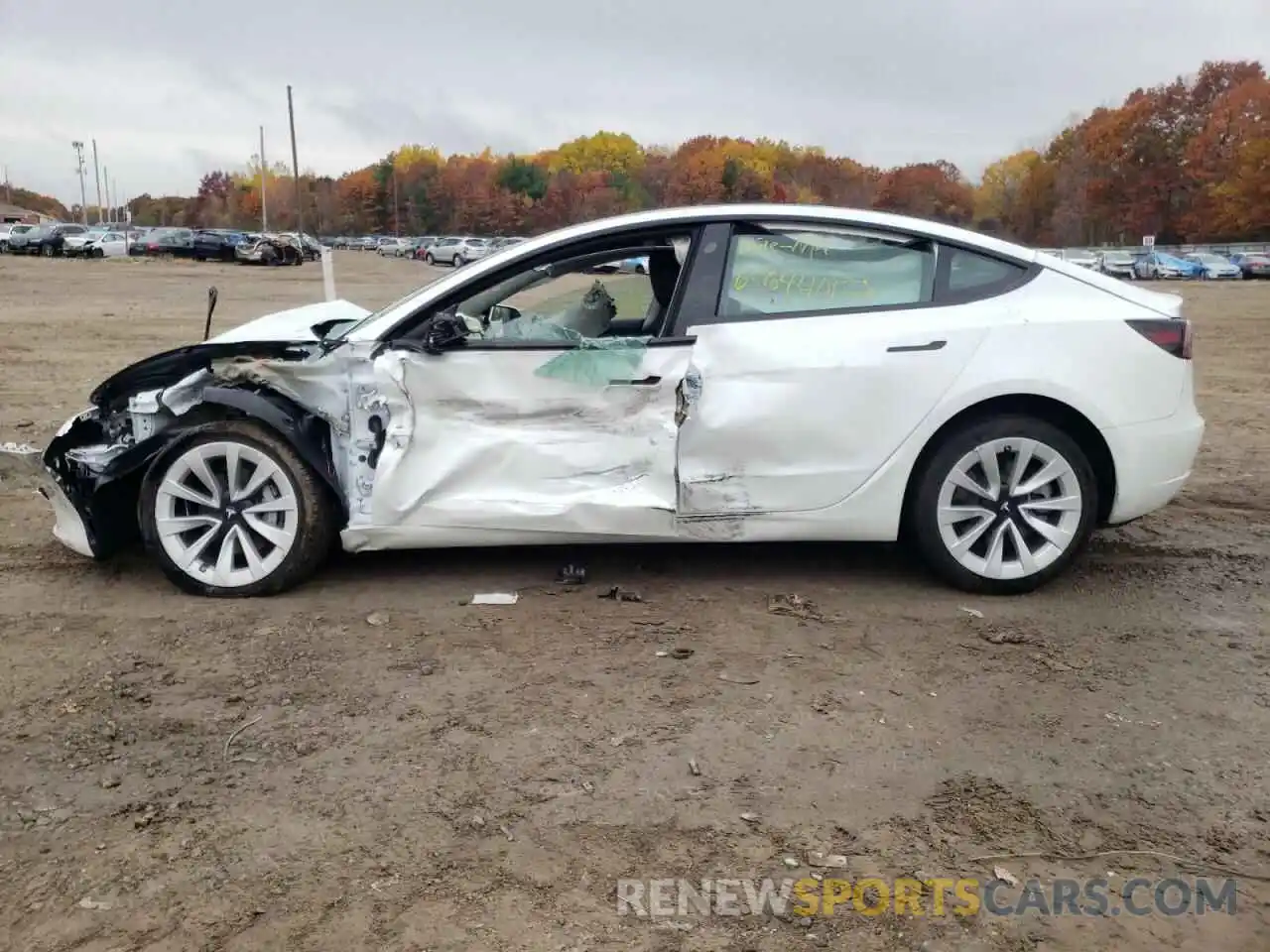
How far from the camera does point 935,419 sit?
4.44 metres

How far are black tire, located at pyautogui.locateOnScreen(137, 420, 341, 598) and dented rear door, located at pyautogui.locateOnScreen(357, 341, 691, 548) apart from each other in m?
0.25

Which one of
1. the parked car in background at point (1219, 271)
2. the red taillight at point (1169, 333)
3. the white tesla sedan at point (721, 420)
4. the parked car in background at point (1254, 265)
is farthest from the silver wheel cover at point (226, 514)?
the parked car in background at point (1254, 265)

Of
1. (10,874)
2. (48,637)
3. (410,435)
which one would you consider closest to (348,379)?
(410,435)

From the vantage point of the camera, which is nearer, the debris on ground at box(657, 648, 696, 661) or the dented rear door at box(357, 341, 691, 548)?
the debris on ground at box(657, 648, 696, 661)

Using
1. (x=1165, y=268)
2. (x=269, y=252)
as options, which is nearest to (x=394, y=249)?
(x=269, y=252)

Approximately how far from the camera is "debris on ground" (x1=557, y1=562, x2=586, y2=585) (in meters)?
4.72

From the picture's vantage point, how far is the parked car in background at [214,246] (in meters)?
47.9

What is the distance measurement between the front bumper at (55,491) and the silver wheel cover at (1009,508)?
3.75 m

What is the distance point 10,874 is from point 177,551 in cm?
200

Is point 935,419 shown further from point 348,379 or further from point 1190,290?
point 1190,290

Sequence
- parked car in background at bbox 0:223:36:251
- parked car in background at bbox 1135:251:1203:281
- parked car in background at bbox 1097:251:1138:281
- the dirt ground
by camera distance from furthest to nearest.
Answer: parked car in background at bbox 0:223:36:251 < parked car in background at bbox 1097:251:1138:281 < parked car in background at bbox 1135:251:1203:281 < the dirt ground

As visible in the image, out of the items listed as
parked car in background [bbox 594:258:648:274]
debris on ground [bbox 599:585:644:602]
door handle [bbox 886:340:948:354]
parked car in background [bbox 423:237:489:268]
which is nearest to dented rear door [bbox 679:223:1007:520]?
door handle [bbox 886:340:948:354]

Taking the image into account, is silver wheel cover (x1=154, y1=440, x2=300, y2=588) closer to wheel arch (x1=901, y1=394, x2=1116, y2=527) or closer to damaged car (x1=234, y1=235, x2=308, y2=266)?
wheel arch (x1=901, y1=394, x2=1116, y2=527)

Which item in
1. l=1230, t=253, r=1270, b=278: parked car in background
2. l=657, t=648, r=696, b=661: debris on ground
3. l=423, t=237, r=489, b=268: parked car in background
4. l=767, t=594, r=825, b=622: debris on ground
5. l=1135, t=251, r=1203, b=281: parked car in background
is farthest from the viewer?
l=423, t=237, r=489, b=268: parked car in background
